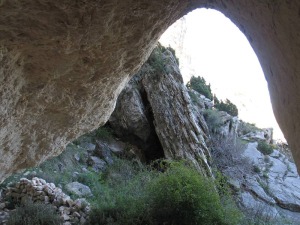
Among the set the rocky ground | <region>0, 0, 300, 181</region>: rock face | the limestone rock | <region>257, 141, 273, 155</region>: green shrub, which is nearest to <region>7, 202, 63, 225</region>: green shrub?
the rocky ground

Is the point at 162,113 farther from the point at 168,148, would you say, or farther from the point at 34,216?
the point at 34,216

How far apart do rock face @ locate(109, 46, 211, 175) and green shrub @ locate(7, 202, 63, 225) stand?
4.38 meters

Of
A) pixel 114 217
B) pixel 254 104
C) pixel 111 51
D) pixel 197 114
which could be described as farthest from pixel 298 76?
pixel 254 104

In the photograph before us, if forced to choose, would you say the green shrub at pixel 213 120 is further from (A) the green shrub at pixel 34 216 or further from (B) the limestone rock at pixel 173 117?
(A) the green shrub at pixel 34 216

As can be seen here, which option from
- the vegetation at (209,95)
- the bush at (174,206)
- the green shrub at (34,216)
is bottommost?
the green shrub at (34,216)

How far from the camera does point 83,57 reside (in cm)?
249

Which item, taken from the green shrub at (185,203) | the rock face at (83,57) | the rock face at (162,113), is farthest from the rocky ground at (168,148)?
the rock face at (83,57)

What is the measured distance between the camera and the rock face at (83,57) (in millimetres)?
1317

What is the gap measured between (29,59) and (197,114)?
30.2ft

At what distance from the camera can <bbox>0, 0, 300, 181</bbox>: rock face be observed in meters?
1.32

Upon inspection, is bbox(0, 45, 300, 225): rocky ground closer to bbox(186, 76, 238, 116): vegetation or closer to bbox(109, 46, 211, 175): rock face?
bbox(109, 46, 211, 175): rock face

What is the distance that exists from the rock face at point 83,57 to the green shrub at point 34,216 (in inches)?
96.9

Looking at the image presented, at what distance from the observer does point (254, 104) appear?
32062 millimetres

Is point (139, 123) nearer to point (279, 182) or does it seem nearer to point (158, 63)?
point (158, 63)
